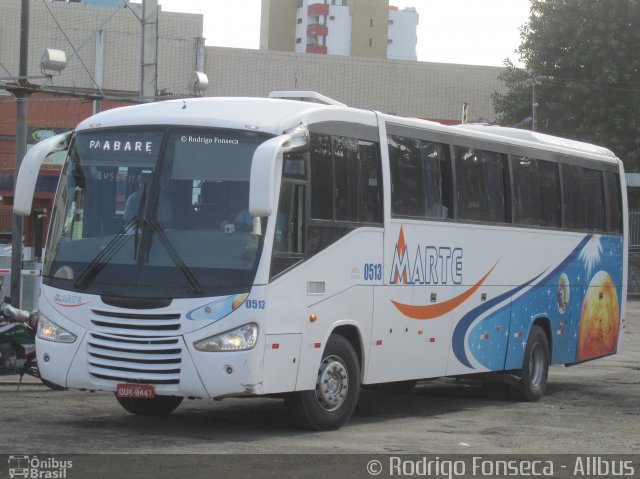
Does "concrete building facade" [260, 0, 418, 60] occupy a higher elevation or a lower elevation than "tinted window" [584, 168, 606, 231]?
higher

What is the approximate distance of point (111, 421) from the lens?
11688mm

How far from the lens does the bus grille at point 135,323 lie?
10.4m

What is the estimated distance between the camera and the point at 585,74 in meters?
52.1

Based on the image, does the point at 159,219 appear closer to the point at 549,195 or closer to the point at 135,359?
the point at 135,359

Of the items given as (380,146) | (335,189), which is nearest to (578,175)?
(380,146)

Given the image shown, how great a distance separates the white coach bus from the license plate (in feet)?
0.07

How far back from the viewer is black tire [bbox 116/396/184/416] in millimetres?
12141

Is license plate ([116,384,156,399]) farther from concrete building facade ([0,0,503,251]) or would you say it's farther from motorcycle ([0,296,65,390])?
concrete building facade ([0,0,503,251])

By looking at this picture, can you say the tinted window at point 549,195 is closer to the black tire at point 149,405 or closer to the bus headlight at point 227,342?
the black tire at point 149,405

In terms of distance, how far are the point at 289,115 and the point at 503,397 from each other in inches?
258

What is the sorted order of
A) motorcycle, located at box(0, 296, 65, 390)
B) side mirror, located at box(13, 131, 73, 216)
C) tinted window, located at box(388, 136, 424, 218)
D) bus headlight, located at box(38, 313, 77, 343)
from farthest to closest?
motorcycle, located at box(0, 296, 65, 390), tinted window, located at box(388, 136, 424, 218), side mirror, located at box(13, 131, 73, 216), bus headlight, located at box(38, 313, 77, 343)

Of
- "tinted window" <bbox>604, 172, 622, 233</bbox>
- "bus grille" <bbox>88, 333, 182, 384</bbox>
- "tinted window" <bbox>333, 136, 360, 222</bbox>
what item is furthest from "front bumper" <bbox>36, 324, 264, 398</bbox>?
"tinted window" <bbox>604, 172, 622, 233</bbox>

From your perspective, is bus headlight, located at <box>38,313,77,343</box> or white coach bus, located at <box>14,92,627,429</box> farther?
bus headlight, located at <box>38,313,77,343</box>

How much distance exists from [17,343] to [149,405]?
2250 mm
